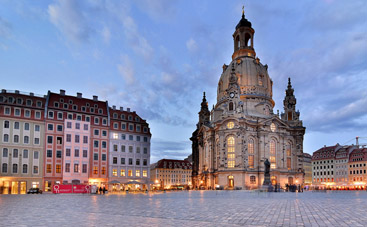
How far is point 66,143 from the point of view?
261 feet

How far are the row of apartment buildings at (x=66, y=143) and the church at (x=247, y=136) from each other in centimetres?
2351

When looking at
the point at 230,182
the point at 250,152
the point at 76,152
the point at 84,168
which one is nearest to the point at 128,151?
the point at 84,168

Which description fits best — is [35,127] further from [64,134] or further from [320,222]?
[320,222]

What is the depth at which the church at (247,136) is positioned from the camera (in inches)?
3942

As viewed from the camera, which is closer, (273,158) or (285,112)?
(273,158)

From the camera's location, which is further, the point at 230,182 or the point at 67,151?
the point at 230,182

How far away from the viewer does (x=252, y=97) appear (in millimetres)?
111125

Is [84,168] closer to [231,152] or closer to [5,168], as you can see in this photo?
[5,168]

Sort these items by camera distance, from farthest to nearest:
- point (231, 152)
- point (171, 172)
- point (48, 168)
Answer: point (171, 172), point (231, 152), point (48, 168)

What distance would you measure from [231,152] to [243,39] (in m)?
45.4

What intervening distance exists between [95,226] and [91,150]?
2847 inches

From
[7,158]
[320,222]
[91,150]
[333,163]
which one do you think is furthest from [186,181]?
[320,222]

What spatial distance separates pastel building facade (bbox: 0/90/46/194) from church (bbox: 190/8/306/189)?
155 feet

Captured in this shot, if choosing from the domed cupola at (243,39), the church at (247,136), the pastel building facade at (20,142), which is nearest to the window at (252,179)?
the church at (247,136)
